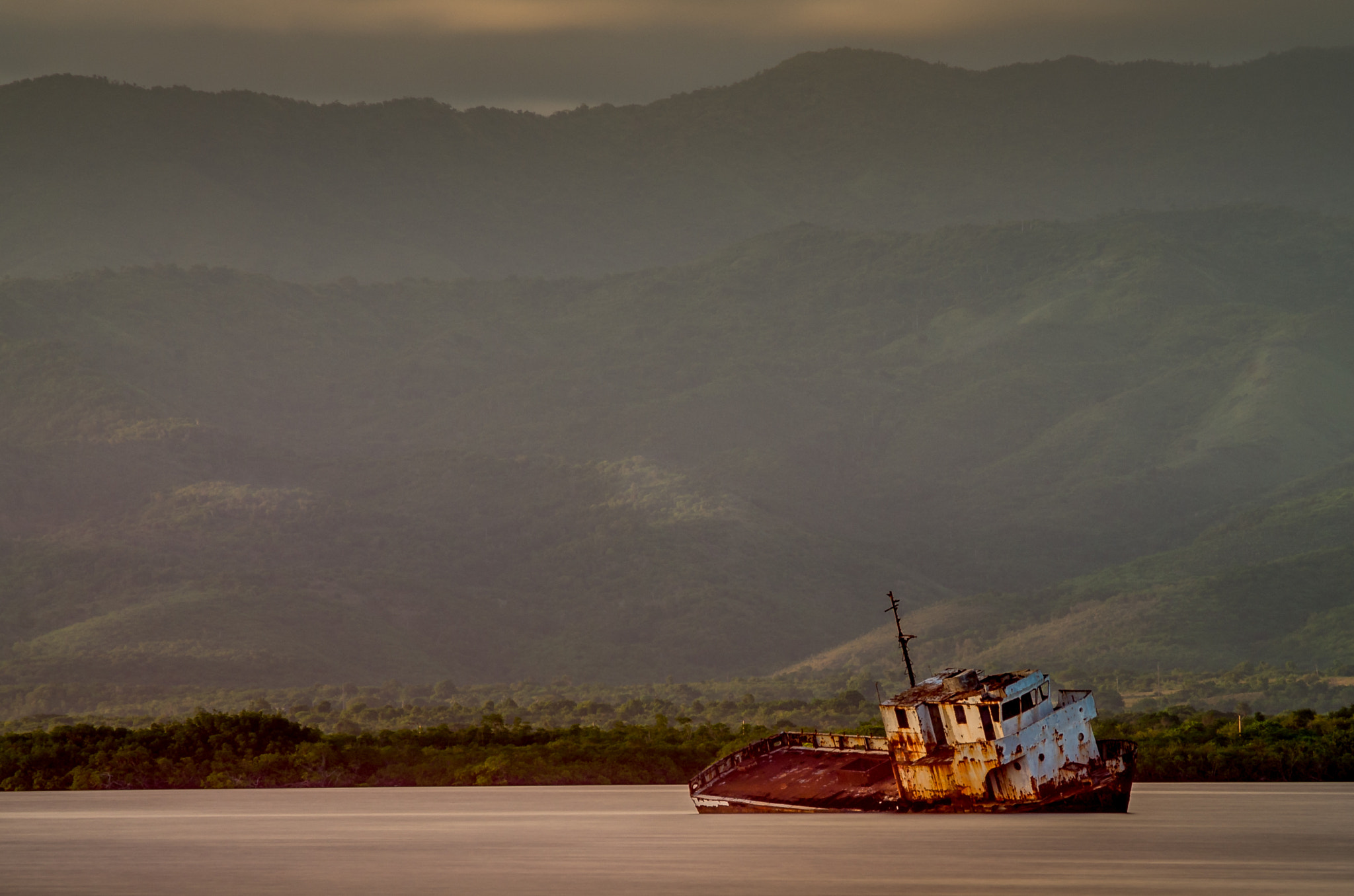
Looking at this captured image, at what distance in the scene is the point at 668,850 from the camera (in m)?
66.6

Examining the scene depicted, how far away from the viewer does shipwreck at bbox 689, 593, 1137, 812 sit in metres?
74.2

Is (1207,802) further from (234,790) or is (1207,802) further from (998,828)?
(234,790)

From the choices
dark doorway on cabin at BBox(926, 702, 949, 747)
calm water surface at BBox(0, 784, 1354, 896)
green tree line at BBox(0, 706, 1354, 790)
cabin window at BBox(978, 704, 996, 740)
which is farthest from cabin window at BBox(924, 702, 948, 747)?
green tree line at BBox(0, 706, 1354, 790)

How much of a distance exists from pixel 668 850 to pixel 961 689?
48.8ft

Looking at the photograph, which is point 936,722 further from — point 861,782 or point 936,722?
point 861,782

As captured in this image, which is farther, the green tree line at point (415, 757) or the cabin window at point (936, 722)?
the green tree line at point (415, 757)

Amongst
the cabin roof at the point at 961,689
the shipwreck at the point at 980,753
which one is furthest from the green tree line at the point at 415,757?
the cabin roof at the point at 961,689

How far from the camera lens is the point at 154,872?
59281 millimetres

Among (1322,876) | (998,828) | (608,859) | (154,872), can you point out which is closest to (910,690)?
(998,828)

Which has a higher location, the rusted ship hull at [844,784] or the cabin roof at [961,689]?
the cabin roof at [961,689]

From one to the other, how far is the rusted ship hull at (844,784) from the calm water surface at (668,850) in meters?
0.80

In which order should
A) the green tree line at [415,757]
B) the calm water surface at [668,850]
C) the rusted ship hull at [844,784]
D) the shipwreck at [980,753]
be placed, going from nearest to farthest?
the calm water surface at [668,850] < the shipwreck at [980,753] < the rusted ship hull at [844,784] < the green tree line at [415,757]

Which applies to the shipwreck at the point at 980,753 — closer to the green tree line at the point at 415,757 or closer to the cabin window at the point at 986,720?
the cabin window at the point at 986,720

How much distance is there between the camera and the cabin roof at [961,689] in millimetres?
73812
